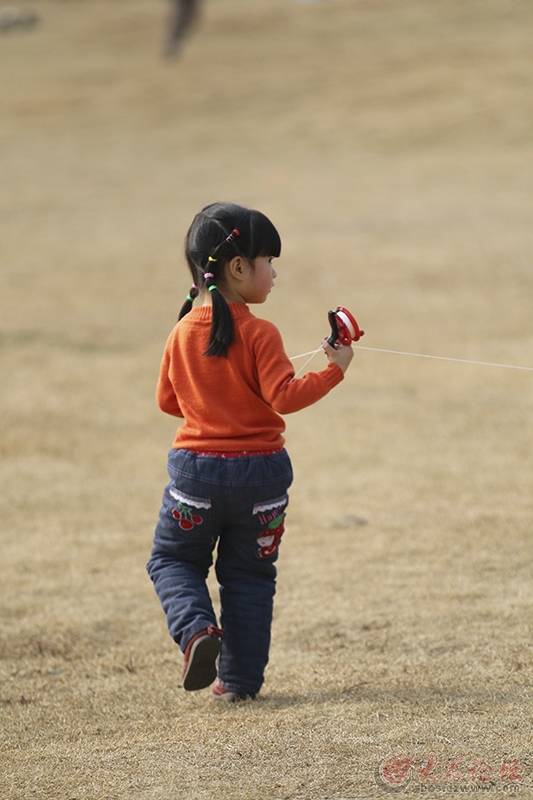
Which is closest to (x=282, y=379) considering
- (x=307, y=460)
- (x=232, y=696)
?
(x=232, y=696)

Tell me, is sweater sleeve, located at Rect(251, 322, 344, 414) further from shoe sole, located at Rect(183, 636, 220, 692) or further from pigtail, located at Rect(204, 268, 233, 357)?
shoe sole, located at Rect(183, 636, 220, 692)

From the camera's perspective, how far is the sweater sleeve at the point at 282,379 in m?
2.66

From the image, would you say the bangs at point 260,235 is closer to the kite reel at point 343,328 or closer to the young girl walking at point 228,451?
the young girl walking at point 228,451

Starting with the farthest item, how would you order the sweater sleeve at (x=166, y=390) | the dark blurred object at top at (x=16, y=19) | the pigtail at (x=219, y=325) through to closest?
1. the dark blurred object at top at (x=16, y=19)
2. the sweater sleeve at (x=166, y=390)
3. the pigtail at (x=219, y=325)

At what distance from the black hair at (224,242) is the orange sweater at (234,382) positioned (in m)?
0.05

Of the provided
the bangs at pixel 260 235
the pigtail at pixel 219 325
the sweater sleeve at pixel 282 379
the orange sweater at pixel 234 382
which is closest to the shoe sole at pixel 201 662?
the orange sweater at pixel 234 382

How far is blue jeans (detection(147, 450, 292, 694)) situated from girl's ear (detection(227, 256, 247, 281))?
1.74ft

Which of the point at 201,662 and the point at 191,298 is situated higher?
the point at 191,298

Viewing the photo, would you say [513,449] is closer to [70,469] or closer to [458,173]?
[70,469]

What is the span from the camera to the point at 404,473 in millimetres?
5945

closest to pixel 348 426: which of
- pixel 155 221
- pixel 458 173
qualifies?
pixel 155 221

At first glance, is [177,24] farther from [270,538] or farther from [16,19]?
[270,538]

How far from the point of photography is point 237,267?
111 inches

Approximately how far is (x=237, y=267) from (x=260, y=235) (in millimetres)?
117
